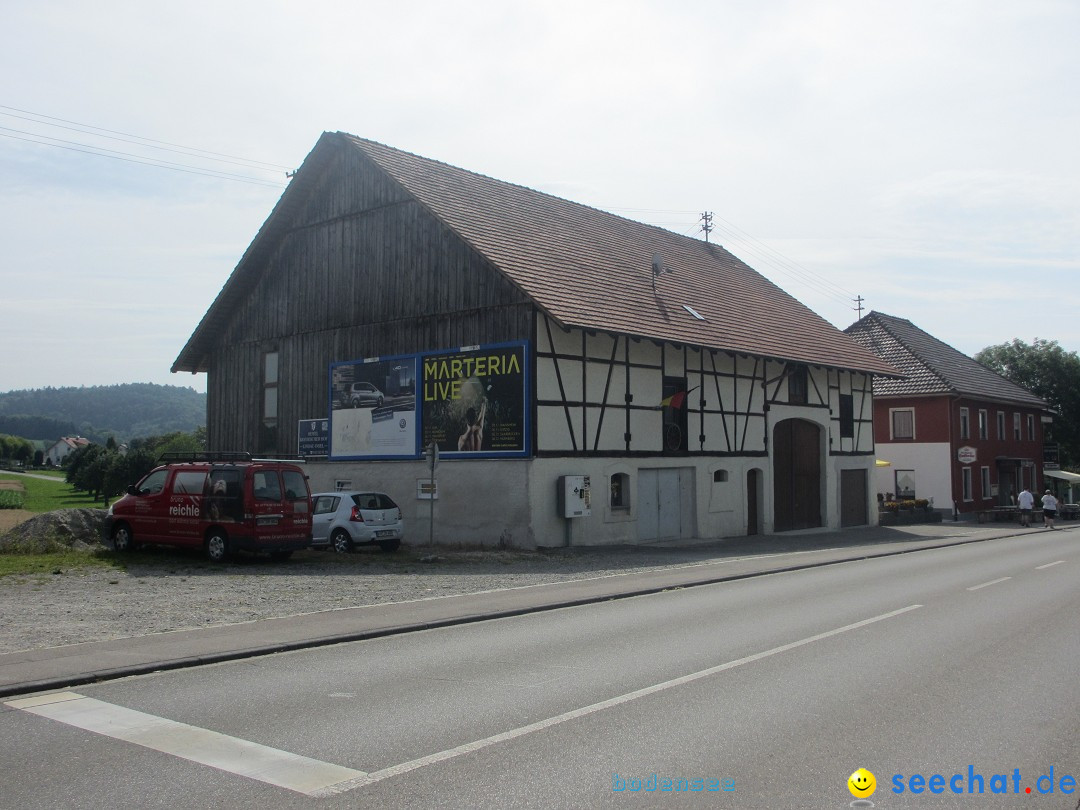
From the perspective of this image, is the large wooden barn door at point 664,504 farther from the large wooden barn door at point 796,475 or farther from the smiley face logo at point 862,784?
the smiley face logo at point 862,784

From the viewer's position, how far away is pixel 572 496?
2300 cm

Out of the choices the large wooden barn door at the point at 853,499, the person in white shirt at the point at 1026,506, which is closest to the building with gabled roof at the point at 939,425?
the person in white shirt at the point at 1026,506

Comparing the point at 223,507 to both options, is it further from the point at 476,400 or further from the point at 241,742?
the point at 241,742

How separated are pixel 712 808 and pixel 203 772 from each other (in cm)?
290

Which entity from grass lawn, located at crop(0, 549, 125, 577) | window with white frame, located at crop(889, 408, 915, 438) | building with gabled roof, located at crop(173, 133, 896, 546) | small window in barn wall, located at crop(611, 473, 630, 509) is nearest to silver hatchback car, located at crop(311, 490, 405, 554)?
building with gabled roof, located at crop(173, 133, 896, 546)

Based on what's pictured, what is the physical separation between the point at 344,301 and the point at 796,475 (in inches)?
606

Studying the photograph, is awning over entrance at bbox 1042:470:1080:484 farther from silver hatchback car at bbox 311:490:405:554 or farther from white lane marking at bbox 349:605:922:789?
white lane marking at bbox 349:605:922:789

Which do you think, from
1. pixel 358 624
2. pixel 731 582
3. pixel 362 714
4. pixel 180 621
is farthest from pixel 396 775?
pixel 731 582

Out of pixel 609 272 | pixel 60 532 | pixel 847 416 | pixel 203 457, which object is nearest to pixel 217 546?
pixel 203 457

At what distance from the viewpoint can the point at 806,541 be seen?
2728cm

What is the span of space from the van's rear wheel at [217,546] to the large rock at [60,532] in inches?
149

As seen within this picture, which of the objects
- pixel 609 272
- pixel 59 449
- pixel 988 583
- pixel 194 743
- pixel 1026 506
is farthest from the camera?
pixel 59 449

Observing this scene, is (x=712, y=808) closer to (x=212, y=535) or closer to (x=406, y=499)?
(x=212, y=535)

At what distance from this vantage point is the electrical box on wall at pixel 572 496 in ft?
75.2
